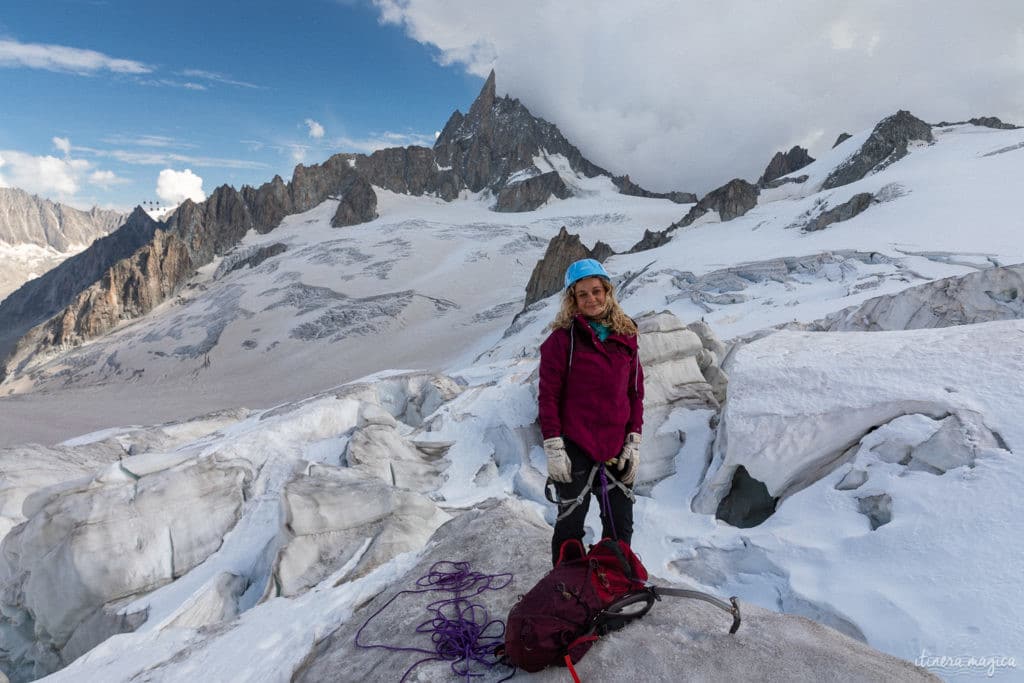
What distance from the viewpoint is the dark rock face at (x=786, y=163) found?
316ft

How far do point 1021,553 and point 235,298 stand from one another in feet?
209

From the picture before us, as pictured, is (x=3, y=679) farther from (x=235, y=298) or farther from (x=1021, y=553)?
(x=235, y=298)

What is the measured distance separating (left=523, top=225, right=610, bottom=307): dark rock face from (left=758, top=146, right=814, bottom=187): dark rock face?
67.4 meters

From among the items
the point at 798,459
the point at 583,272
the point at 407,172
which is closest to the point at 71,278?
the point at 407,172

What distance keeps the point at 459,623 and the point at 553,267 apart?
44.4 m

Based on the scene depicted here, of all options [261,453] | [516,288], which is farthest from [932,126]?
[261,453]

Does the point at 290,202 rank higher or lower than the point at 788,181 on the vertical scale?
higher

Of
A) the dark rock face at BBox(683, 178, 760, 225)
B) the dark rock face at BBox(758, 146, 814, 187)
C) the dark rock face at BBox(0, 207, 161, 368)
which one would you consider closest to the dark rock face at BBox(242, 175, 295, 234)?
the dark rock face at BBox(0, 207, 161, 368)

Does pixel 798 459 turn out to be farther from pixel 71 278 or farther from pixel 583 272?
pixel 71 278

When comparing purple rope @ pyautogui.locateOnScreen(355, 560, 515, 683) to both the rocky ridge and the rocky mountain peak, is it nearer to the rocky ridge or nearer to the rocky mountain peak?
the rocky ridge

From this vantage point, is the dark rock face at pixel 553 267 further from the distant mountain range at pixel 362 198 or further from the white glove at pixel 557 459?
the white glove at pixel 557 459

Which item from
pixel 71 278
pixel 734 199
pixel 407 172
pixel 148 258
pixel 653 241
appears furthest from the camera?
pixel 407 172

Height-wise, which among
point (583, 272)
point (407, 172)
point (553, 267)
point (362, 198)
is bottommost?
point (583, 272)

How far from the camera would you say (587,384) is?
3512 mm
